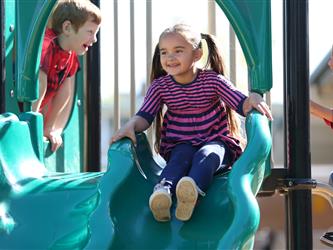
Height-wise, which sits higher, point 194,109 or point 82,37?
point 82,37

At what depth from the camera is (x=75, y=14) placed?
3.49 meters

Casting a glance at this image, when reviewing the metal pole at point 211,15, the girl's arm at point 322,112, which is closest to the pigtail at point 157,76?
the girl's arm at point 322,112

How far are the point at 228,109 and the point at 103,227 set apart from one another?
2.62 ft

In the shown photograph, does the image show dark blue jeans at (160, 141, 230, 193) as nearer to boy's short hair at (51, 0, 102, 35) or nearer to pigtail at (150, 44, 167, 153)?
pigtail at (150, 44, 167, 153)

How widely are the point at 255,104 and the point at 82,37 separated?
1230 mm

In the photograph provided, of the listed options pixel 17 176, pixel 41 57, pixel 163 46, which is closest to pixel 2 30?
pixel 41 57

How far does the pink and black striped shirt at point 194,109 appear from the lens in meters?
2.72

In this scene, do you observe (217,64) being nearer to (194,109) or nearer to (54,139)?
(194,109)

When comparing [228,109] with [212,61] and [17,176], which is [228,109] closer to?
[212,61]

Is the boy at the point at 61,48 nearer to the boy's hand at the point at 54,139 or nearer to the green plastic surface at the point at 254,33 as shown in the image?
the boy's hand at the point at 54,139

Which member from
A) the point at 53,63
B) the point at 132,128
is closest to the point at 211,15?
the point at 53,63

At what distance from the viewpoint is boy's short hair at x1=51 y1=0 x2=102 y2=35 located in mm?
3471

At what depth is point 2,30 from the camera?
142 inches

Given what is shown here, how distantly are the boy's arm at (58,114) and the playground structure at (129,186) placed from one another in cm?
10
